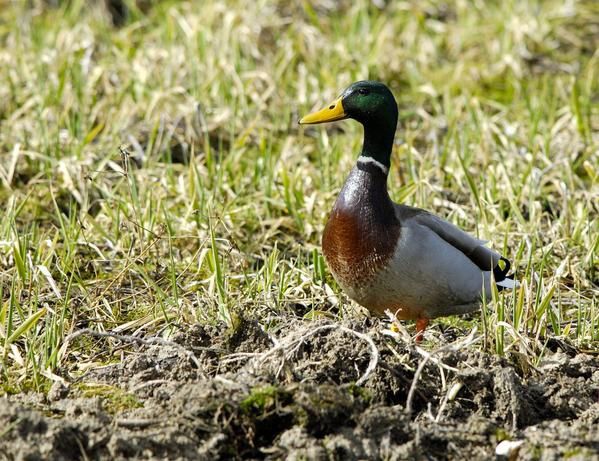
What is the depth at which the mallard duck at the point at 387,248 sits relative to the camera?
167 inches

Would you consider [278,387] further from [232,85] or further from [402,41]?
[402,41]

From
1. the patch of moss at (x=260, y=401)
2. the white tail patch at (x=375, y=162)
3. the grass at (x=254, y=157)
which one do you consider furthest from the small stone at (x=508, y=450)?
the white tail patch at (x=375, y=162)

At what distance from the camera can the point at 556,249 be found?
203 inches

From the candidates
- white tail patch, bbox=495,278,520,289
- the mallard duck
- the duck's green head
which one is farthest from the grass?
the duck's green head

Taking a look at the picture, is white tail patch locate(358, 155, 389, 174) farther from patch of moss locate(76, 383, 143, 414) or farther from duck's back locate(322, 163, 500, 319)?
patch of moss locate(76, 383, 143, 414)

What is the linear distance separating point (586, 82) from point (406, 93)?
3.98 feet

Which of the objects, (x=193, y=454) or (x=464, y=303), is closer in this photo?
(x=193, y=454)

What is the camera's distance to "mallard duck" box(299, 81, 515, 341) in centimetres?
425

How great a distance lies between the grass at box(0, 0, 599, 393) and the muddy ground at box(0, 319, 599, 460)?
0.18 metres

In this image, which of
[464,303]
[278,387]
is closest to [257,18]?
[464,303]

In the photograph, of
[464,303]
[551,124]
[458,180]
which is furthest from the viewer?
[551,124]

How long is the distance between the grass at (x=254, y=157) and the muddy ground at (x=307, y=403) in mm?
177

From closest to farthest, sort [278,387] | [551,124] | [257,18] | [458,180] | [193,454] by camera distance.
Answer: [193,454], [278,387], [458,180], [551,124], [257,18]

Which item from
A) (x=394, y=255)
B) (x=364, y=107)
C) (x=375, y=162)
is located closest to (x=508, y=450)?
(x=394, y=255)
